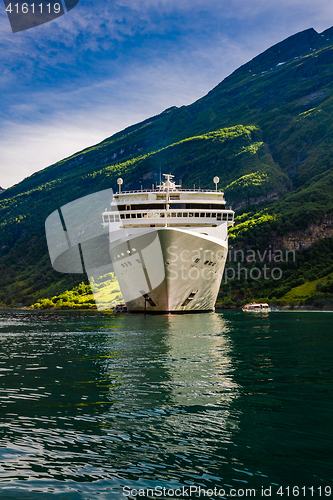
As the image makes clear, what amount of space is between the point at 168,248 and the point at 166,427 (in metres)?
34.8

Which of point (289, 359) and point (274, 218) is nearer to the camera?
point (289, 359)

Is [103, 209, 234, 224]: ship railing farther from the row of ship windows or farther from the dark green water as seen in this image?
the dark green water

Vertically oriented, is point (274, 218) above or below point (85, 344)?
above

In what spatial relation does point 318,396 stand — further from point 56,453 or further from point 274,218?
point 274,218

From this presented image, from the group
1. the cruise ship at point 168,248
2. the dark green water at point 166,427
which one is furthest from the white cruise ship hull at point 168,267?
the dark green water at point 166,427

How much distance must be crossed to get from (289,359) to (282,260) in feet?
442

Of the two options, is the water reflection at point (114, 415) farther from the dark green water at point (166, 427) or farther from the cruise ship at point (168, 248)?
the cruise ship at point (168, 248)

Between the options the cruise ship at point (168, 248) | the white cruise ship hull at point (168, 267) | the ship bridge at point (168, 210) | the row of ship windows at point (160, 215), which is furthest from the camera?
the row of ship windows at point (160, 215)

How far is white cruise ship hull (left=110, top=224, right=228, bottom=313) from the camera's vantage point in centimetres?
4606

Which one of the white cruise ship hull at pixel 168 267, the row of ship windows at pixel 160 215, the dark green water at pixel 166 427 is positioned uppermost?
the row of ship windows at pixel 160 215

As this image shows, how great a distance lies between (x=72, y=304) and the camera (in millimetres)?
144875

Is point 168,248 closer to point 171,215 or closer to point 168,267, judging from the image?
point 168,267

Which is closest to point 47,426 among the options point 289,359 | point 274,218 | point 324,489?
point 324,489

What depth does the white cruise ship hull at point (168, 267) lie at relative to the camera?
151 feet
